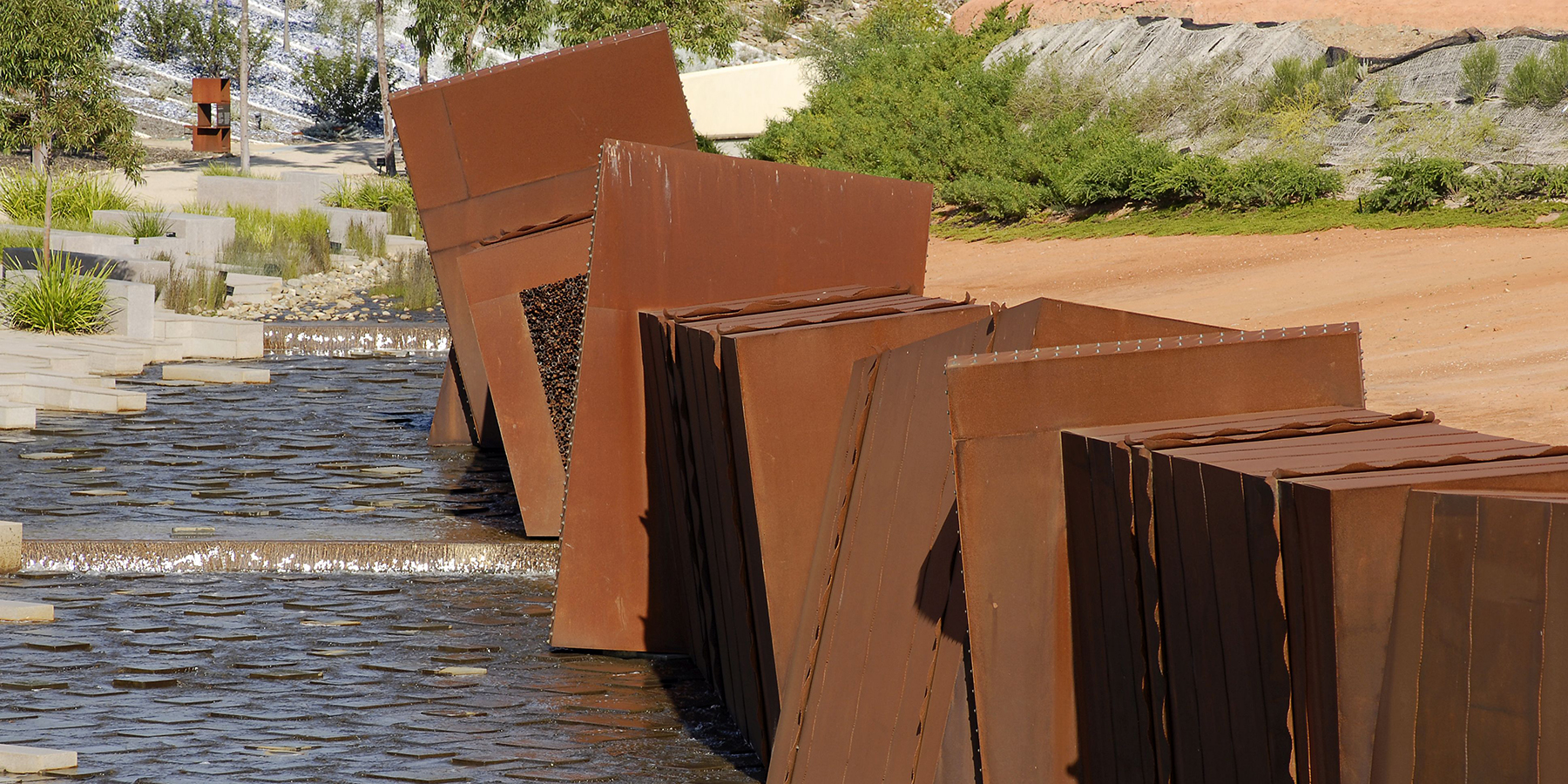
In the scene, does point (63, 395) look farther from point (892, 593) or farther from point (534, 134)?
point (892, 593)

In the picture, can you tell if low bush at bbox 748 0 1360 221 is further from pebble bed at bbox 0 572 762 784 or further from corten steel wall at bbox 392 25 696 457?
pebble bed at bbox 0 572 762 784

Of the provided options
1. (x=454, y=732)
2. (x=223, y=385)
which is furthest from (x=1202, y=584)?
(x=223, y=385)

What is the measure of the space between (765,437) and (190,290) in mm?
16232

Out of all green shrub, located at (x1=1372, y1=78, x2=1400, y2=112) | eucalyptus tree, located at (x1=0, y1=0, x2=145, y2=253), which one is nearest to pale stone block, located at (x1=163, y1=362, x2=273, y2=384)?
eucalyptus tree, located at (x1=0, y1=0, x2=145, y2=253)

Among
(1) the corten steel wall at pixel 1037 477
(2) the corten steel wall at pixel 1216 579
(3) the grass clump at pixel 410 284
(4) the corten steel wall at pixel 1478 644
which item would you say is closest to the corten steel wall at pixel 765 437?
(1) the corten steel wall at pixel 1037 477

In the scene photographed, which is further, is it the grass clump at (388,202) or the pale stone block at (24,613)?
the grass clump at (388,202)

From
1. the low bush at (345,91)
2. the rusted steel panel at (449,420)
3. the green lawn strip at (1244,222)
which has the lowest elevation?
the rusted steel panel at (449,420)

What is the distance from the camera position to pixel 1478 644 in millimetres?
2080

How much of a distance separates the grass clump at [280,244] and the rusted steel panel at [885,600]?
62.6 feet

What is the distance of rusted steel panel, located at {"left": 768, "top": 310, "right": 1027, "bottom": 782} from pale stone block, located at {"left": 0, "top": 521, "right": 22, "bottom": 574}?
191 inches

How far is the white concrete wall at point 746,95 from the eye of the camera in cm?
4544

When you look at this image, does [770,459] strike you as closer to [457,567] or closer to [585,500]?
[585,500]

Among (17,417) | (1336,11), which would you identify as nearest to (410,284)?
(17,417)

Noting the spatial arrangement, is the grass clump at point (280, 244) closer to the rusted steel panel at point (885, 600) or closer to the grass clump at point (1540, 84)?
the grass clump at point (1540, 84)
